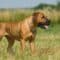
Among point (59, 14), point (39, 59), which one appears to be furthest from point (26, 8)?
point (39, 59)

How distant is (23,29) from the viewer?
161 cm

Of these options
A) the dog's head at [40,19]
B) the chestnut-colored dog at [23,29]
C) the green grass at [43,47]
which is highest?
the dog's head at [40,19]

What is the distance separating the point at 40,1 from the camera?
162 centimetres

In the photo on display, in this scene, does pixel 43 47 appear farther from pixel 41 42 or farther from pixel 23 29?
pixel 23 29

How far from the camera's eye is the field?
1.60 m

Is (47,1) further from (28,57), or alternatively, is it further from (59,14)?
(28,57)

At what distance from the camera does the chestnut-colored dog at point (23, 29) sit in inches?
62.7

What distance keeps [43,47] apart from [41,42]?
3 centimetres

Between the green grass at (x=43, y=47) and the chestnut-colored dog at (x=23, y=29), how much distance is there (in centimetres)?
2

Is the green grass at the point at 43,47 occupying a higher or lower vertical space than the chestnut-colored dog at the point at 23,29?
lower

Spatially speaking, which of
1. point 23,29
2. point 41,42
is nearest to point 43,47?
point 41,42

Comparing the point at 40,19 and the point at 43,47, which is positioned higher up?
the point at 40,19

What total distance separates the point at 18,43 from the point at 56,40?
0.68ft

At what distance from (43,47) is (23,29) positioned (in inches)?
5.8
